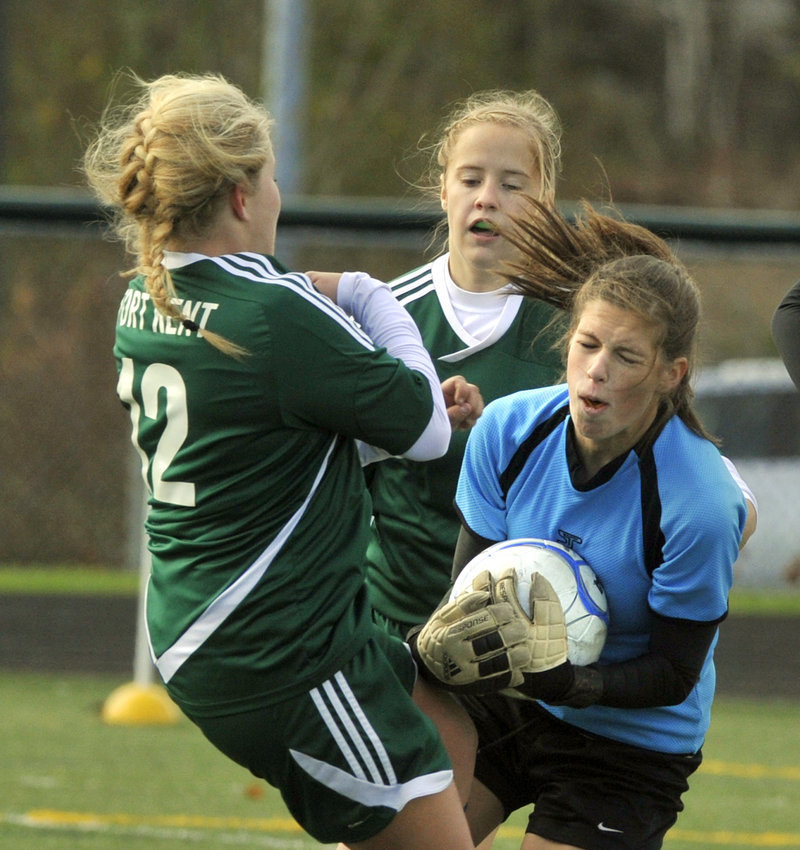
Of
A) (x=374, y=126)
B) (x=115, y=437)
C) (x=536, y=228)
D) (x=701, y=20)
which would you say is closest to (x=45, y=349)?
(x=115, y=437)

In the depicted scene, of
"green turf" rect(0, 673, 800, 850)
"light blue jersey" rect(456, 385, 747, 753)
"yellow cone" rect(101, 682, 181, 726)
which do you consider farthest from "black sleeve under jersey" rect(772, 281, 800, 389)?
"yellow cone" rect(101, 682, 181, 726)

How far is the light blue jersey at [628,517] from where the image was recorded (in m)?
2.70

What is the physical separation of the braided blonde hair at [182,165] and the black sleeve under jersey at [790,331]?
4.22ft

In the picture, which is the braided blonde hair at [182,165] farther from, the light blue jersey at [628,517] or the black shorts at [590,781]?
the black shorts at [590,781]

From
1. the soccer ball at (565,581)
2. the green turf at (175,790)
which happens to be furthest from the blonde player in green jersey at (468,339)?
the green turf at (175,790)

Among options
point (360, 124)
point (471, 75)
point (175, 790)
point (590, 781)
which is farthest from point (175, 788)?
point (471, 75)

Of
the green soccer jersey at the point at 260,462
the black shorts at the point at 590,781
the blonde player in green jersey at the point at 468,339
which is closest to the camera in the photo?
the green soccer jersey at the point at 260,462

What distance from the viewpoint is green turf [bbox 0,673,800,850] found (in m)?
5.11

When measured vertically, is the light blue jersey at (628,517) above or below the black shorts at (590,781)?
above

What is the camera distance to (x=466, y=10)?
68.8ft

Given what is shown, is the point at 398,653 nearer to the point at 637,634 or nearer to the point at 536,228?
the point at 637,634

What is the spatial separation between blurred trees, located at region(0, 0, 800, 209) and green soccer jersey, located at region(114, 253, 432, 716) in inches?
330

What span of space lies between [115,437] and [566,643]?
7209 mm

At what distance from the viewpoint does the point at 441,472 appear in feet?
11.2
